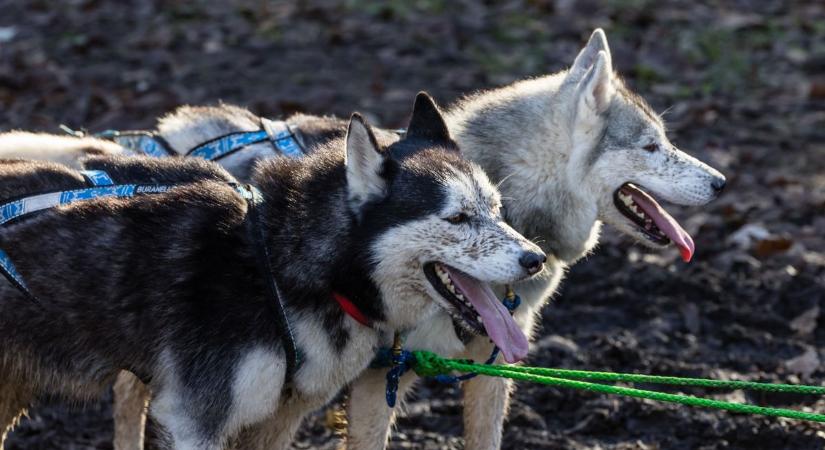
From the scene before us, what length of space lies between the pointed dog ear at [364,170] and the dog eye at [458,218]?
23 centimetres

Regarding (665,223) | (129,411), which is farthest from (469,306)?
(129,411)

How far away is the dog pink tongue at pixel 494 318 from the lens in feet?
12.8

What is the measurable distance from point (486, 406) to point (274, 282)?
1.34 meters

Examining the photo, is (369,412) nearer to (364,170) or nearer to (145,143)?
(364,170)

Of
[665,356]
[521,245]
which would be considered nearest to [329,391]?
[521,245]

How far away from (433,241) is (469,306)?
250mm

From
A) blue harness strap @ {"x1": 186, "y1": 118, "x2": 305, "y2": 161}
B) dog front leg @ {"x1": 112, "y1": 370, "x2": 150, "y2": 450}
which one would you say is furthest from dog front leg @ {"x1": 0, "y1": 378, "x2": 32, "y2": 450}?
blue harness strap @ {"x1": 186, "y1": 118, "x2": 305, "y2": 161}

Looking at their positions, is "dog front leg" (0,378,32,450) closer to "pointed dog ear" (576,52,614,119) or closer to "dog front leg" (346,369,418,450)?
"dog front leg" (346,369,418,450)

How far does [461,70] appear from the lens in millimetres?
9352

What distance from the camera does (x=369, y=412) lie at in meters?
4.51

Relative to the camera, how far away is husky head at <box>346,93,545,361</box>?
151 inches

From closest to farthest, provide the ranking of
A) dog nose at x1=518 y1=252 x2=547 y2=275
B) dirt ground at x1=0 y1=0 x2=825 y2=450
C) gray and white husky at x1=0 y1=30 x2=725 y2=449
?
dog nose at x1=518 y1=252 x2=547 y2=275 → gray and white husky at x1=0 y1=30 x2=725 y2=449 → dirt ground at x1=0 y1=0 x2=825 y2=450

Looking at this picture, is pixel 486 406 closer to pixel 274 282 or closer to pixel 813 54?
pixel 274 282

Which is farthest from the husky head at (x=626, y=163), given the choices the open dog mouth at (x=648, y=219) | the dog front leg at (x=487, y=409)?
the dog front leg at (x=487, y=409)
